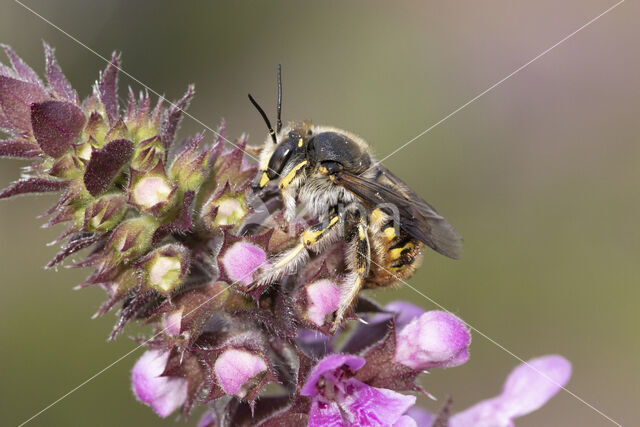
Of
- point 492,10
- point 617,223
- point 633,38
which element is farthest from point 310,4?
point 617,223

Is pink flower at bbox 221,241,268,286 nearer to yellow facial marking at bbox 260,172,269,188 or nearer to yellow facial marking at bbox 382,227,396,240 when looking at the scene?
yellow facial marking at bbox 260,172,269,188

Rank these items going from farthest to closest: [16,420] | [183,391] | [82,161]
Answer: [16,420] → [183,391] → [82,161]

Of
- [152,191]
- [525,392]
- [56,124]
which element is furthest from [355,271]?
[56,124]

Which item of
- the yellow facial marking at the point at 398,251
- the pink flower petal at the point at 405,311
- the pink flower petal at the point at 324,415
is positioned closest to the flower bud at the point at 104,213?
the pink flower petal at the point at 324,415

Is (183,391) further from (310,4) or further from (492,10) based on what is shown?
(492,10)

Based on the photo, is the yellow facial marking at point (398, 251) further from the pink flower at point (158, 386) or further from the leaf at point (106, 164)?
the leaf at point (106, 164)

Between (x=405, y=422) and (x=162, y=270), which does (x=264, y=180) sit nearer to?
(x=162, y=270)

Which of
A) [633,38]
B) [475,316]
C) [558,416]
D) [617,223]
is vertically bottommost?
[558,416]
